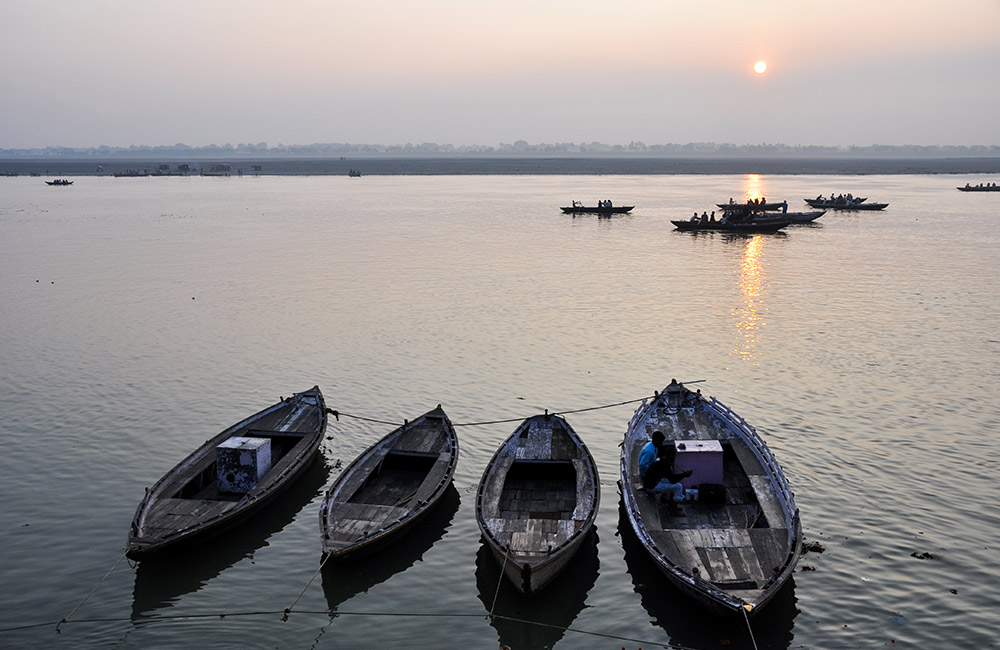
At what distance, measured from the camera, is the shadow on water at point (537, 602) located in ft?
40.8

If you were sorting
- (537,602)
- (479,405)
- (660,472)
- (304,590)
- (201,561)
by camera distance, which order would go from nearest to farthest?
(537,602) < (304,590) < (201,561) < (660,472) < (479,405)

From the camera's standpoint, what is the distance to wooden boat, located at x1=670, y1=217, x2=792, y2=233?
65.4 meters

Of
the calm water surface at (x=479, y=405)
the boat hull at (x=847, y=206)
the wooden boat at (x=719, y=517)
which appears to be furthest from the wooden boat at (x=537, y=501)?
the boat hull at (x=847, y=206)

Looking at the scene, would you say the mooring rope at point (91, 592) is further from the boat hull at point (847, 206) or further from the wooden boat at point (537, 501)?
the boat hull at point (847, 206)

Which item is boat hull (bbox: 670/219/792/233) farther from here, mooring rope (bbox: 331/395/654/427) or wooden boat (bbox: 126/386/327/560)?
wooden boat (bbox: 126/386/327/560)

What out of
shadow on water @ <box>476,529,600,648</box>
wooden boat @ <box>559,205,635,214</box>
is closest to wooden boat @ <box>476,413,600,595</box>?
shadow on water @ <box>476,529,600,648</box>

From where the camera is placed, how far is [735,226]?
65.2 m

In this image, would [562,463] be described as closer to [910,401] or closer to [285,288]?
[910,401]

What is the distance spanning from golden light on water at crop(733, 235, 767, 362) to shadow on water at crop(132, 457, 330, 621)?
16.4m

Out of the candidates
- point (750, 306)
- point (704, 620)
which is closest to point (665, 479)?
point (704, 620)

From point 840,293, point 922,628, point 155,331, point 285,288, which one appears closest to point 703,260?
point 840,293

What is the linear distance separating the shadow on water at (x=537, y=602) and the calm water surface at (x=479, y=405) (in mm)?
39

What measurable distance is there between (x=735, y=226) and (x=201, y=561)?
57958 millimetres

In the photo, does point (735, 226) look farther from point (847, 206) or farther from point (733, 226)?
point (847, 206)
